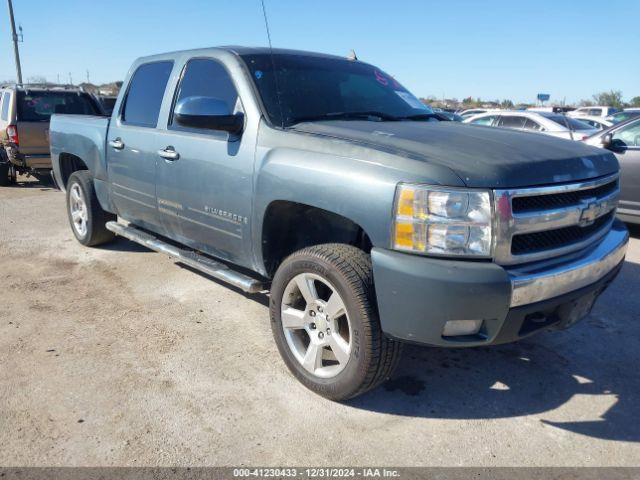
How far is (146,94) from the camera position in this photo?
14.9ft

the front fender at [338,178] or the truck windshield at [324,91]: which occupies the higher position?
the truck windshield at [324,91]

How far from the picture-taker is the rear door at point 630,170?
653cm

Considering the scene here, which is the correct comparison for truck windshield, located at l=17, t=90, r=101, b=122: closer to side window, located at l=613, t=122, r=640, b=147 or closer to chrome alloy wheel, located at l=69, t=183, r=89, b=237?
chrome alloy wheel, located at l=69, t=183, r=89, b=237

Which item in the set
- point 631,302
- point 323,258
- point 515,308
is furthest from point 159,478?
point 631,302

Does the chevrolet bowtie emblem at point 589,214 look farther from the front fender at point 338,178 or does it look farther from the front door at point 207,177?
the front door at point 207,177

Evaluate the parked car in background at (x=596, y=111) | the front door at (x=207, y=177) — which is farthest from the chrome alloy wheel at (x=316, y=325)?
the parked car in background at (x=596, y=111)

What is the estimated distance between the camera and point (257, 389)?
9.96ft

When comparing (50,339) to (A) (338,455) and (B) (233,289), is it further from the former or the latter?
(A) (338,455)

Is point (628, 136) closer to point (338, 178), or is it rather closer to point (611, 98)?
point (338, 178)

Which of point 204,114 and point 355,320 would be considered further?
point 204,114

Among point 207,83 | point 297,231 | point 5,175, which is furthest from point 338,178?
point 5,175

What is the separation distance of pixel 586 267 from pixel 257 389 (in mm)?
1883

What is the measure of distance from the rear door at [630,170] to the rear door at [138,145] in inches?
215

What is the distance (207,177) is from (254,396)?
1.47 m
